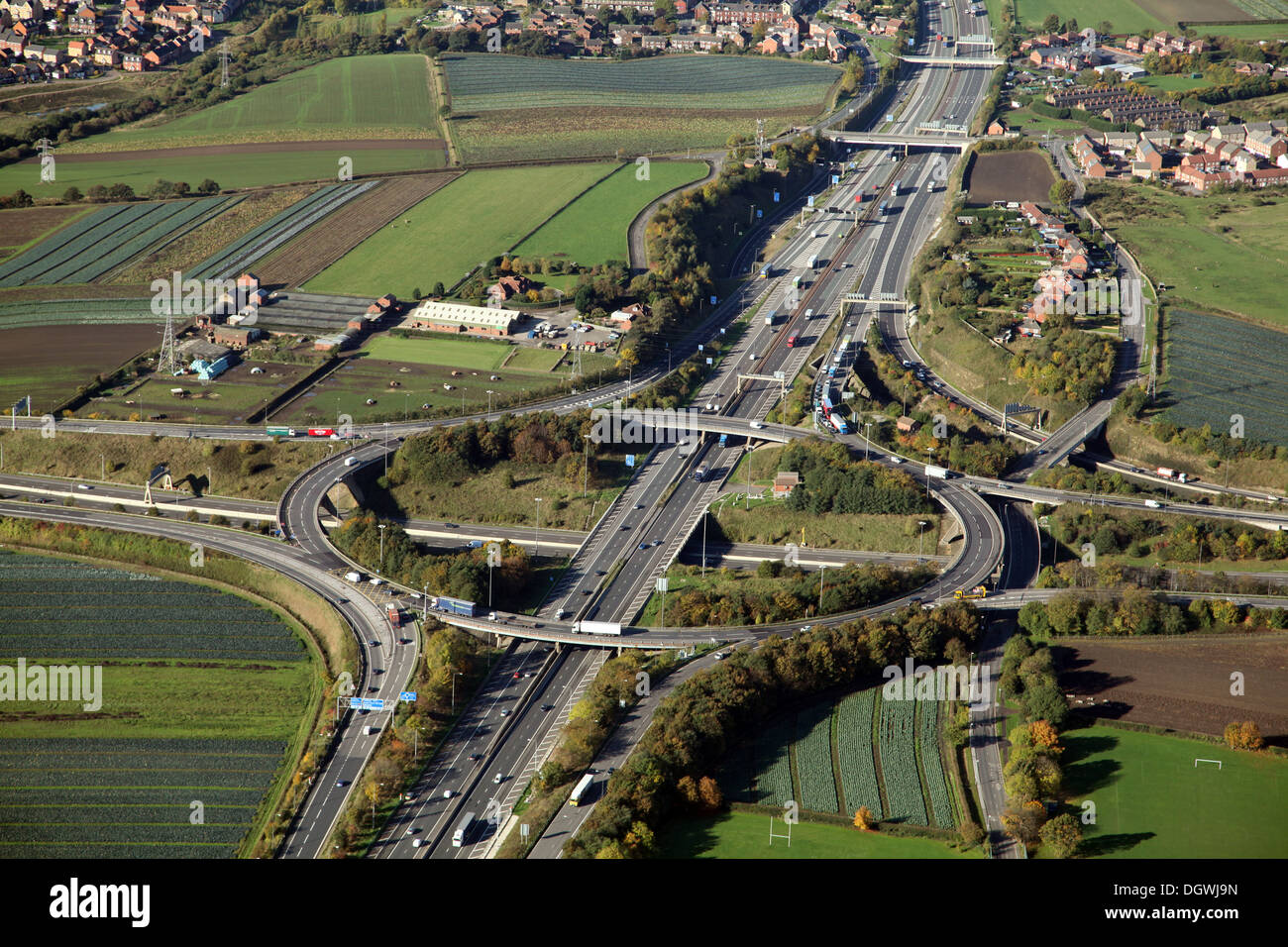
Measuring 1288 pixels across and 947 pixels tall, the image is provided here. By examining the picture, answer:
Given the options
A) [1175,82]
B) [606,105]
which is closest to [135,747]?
[606,105]

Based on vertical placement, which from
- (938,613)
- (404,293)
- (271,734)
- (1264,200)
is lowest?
(271,734)

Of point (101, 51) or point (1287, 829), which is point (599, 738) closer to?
point (1287, 829)

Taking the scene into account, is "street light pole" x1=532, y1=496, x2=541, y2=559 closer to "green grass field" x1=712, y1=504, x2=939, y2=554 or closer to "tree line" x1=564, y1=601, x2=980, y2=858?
"green grass field" x1=712, y1=504, x2=939, y2=554

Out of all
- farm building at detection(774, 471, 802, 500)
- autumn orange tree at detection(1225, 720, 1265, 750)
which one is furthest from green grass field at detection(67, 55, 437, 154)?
autumn orange tree at detection(1225, 720, 1265, 750)

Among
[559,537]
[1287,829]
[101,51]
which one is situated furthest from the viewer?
[101,51]

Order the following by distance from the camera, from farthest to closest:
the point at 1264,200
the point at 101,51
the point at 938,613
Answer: the point at 101,51 → the point at 1264,200 → the point at 938,613

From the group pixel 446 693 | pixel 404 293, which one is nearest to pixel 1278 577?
pixel 446 693
